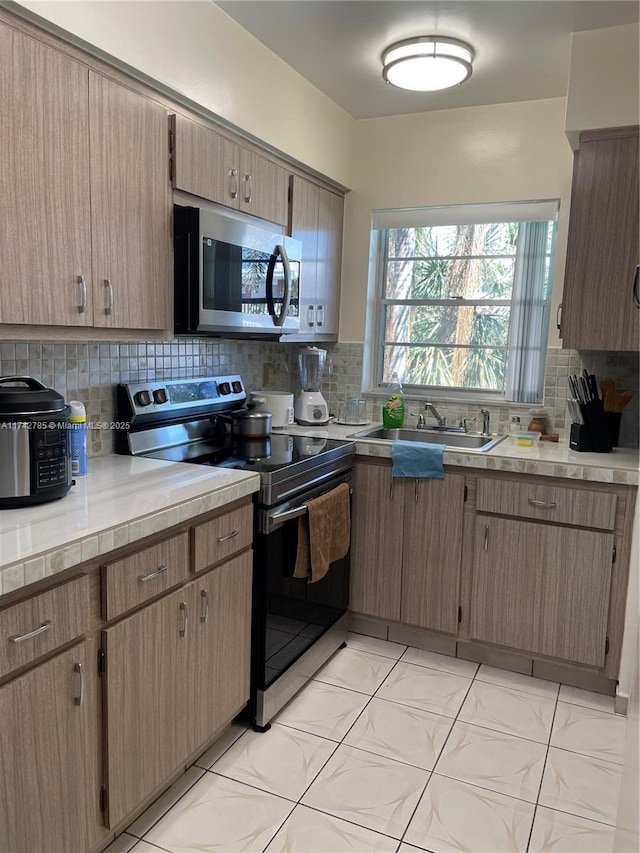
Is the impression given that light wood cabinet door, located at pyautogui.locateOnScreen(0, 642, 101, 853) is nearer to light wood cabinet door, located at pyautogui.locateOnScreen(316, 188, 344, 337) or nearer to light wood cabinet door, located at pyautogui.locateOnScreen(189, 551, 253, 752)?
light wood cabinet door, located at pyautogui.locateOnScreen(189, 551, 253, 752)

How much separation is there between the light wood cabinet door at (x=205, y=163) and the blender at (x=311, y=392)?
3.31 feet

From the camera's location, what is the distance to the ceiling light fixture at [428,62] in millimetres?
2445

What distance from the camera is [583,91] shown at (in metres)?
2.48

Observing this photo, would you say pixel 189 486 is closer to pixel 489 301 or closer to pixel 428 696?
pixel 428 696

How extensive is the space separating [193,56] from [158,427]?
1319 mm

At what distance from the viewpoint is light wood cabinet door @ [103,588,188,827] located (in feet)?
5.23

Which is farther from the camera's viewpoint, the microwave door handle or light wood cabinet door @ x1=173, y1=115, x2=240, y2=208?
the microwave door handle

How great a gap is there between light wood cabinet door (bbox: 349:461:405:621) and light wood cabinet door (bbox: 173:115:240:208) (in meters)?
1.26

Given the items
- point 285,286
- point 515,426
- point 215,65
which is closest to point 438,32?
point 215,65

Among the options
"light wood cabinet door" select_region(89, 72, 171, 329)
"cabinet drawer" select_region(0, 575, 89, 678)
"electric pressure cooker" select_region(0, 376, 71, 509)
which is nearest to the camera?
"cabinet drawer" select_region(0, 575, 89, 678)

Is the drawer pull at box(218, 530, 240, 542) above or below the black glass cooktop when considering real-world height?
below

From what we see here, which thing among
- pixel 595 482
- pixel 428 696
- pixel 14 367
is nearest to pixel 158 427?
pixel 14 367

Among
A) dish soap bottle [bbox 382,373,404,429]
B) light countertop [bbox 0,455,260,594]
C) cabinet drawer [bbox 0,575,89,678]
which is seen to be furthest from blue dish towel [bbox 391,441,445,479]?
cabinet drawer [bbox 0,575,89,678]

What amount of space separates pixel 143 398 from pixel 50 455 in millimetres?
824
